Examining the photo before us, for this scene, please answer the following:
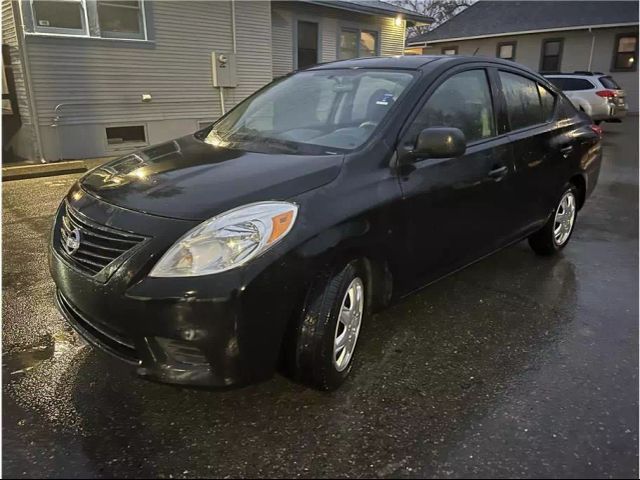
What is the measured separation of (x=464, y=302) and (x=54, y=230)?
276 cm

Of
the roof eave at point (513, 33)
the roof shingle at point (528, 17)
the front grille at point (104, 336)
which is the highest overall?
the roof shingle at point (528, 17)

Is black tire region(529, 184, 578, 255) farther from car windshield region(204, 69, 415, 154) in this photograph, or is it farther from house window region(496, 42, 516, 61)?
house window region(496, 42, 516, 61)

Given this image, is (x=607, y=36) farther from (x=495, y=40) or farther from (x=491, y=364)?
(x=491, y=364)

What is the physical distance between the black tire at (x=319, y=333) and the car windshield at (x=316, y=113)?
80cm

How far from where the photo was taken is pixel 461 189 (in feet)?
11.0

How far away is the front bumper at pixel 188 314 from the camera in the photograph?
216cm

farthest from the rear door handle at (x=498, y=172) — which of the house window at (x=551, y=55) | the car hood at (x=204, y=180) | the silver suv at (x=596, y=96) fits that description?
the house window at (x=551, y=55)

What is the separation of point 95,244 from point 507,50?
28.1m

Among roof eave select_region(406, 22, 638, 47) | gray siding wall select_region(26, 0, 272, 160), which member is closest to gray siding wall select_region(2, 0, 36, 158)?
gray siding wall select_region(26, 0, 272, 160)

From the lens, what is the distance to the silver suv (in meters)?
15.5

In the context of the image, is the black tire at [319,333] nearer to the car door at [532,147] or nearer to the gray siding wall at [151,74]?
the car door at [532,147]

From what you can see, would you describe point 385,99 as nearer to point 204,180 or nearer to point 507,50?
point 204,180

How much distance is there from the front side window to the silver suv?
1333cm

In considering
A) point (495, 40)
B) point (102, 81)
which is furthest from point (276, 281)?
point (495, 40)
